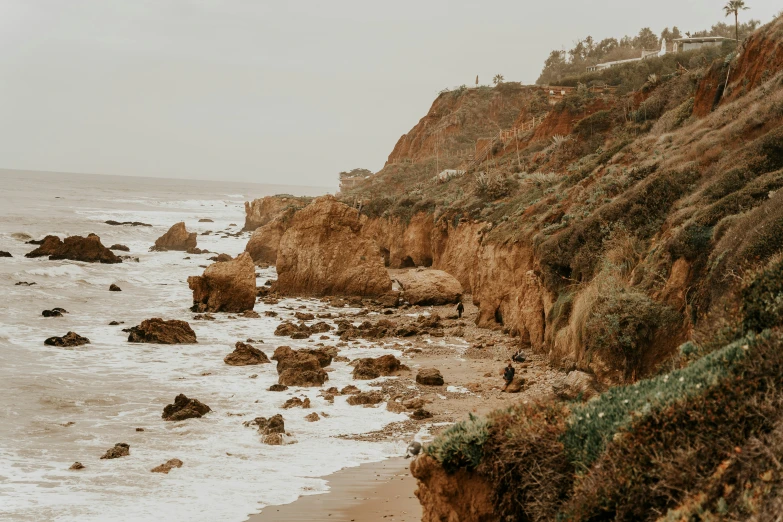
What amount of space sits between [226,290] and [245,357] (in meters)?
9.92

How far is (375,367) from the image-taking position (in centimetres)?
1923

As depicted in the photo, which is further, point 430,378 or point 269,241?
point 269,241

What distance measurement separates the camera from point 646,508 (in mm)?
5496

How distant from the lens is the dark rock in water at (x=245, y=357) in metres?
20.2

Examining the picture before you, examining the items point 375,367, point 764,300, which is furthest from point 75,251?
point 764,300

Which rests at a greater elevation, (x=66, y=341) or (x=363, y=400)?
(x=66, y=341)

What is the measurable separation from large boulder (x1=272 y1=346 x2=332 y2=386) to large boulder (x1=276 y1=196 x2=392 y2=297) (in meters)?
14.6

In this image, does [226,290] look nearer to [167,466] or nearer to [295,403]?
[295,403]

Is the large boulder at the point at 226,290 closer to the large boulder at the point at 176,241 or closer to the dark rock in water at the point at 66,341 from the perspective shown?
the dark rock in water at the point at 66,341

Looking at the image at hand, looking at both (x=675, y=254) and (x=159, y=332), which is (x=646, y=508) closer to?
(x=675, y=254)

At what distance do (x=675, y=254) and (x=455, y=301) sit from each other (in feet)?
60.6

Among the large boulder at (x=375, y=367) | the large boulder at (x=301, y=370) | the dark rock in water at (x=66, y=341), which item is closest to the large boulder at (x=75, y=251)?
the dark rock in water at (x=66, y=341)

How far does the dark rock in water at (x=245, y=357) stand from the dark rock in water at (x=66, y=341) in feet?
17.9

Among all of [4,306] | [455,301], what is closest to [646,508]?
[455,301]
